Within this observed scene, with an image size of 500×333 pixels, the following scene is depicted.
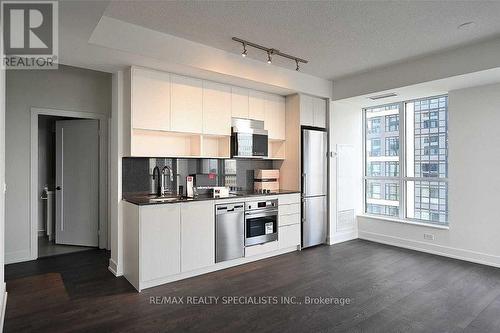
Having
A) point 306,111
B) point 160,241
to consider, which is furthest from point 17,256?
point 306,111

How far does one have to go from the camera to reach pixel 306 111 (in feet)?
16.0

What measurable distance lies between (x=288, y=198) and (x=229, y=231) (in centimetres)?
116

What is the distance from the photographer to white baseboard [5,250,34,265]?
393 cm

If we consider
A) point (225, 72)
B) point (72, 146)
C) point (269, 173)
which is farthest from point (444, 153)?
point (72, 146)

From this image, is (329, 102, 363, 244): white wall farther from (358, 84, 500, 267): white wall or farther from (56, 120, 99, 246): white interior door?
(56, 120, 99, 246): white interior door

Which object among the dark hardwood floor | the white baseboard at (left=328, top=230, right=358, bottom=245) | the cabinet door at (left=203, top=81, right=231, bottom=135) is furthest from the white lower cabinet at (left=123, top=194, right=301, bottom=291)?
the white baseboard at (left=328, top=230, right=358, bottom=245)

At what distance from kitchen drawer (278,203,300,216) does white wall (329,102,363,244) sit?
0.82 meters

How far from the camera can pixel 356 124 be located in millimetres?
5637

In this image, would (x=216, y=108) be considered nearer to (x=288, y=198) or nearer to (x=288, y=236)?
(x=288, y=198)

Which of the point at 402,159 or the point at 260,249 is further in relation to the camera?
the point at 402,159

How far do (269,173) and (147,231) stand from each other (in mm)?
2260

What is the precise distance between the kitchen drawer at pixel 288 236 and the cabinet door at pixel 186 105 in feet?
6.35

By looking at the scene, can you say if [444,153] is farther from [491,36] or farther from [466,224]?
[491,36]

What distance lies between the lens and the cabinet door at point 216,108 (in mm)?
4043
